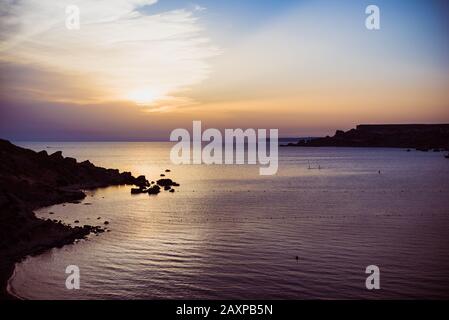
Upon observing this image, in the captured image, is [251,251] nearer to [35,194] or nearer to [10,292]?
[10,292]

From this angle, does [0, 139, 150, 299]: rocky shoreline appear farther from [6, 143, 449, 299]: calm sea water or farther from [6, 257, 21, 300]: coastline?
[6, 143, 449, 299]: calm sea water

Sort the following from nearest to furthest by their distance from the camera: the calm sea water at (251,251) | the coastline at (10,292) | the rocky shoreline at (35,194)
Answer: the coastline at (10,292) < the calm sea water at (251,251) < the rocky shoreline at (35,194)

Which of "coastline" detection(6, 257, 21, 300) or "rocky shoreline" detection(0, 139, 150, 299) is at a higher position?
"rocky shoreline" detection(0, 139, 150, 299)

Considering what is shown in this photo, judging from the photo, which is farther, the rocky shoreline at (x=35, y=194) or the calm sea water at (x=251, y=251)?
the rocky shoreline at (x=35, y=194)

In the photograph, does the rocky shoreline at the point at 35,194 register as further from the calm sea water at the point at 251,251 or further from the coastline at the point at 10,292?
the calm sea water at the point at 251,251

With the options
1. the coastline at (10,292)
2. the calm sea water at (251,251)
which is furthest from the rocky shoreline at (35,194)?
the calm sea water at (251,251)

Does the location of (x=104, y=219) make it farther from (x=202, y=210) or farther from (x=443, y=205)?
(x=443, y=205)

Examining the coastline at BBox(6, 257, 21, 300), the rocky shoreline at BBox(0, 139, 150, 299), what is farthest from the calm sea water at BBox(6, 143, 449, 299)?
the rocky shoreline at BBox(0, 139, 150, 299)

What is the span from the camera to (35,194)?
54969 mm

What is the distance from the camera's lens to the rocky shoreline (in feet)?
101

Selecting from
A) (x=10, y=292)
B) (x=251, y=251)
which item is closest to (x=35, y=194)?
(x=10, y=292)

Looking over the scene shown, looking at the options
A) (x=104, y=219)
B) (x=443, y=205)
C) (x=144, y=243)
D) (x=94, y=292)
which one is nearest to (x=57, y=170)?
(x=104, y=219)

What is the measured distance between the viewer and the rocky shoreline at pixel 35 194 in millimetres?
30844

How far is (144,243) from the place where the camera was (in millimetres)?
35969
